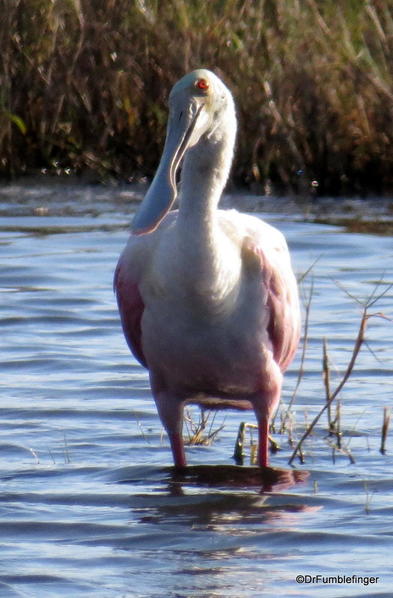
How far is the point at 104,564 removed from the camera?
191 inches

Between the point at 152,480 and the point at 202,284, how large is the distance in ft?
3.11

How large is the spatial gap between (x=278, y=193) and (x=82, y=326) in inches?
157

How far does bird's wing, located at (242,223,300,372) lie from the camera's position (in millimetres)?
5770

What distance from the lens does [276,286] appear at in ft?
19.2

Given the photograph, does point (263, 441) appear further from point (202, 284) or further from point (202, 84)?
point (202, 84)

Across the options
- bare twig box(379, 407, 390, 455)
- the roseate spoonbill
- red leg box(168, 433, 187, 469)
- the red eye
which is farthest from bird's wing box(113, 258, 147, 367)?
bare twig box(379, 407, 390, 455)

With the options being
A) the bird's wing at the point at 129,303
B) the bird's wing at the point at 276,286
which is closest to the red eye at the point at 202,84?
the bird's wing at the point at 276,286

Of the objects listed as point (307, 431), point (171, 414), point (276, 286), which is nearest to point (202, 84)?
point (276, 286)

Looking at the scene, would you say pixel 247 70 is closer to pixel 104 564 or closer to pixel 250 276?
pixel 250 276

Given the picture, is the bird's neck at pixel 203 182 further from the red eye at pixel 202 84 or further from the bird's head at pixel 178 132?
the red eye at pixel 202 84

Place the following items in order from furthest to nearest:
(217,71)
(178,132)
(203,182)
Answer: (217,71) < (203,182) < (178,132)

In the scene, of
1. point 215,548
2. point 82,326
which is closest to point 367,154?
point 82,326

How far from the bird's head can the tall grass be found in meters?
6.73

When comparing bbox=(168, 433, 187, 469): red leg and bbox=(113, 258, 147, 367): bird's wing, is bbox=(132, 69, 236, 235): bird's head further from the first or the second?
bbox=(168, 433, 187, 469): red leg
